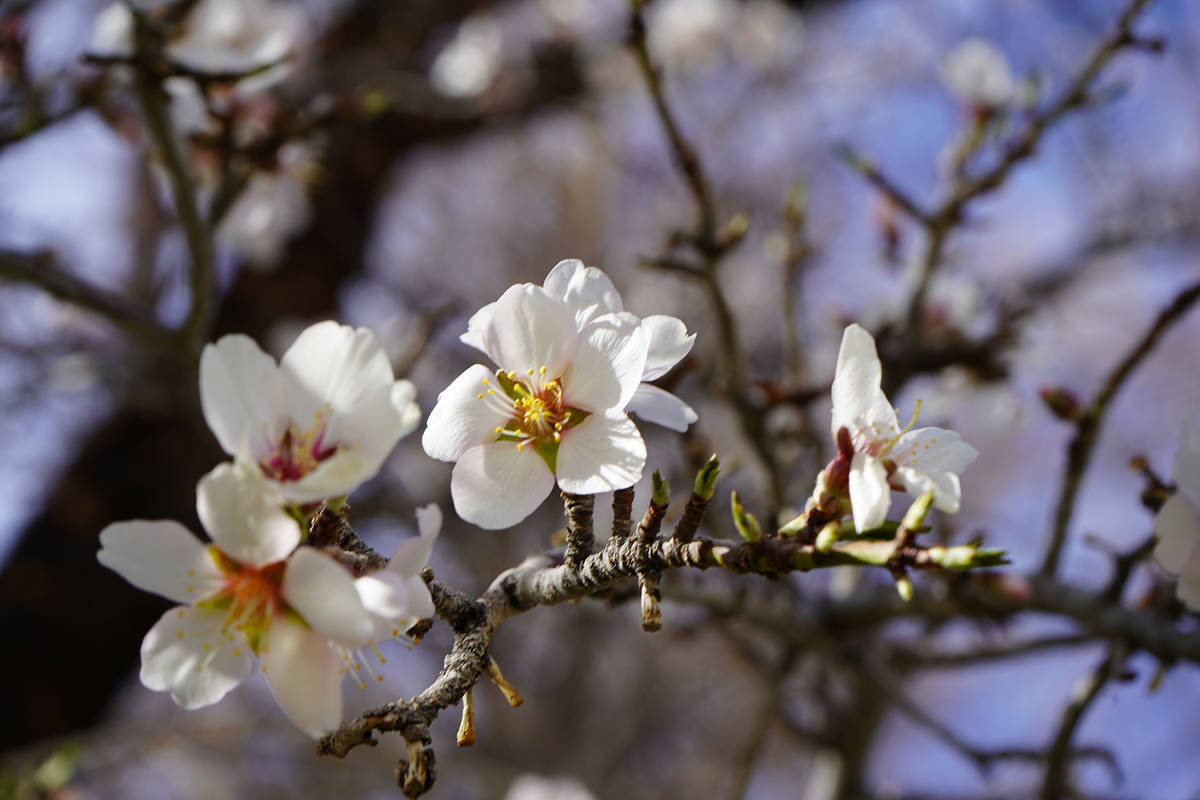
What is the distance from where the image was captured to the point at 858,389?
2.34 feet

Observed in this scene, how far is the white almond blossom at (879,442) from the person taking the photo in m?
0.67

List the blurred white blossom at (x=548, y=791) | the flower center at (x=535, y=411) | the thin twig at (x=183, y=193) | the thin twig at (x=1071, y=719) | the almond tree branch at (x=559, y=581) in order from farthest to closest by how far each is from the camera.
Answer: the blurred white blossom at (x=548, y=791) < the thin twig at (x=183, y=193) < the thin twig at (x=1071, y=719) < the flower center at (x=535, y=411) < the almond tree branch at (x=559, y=581)

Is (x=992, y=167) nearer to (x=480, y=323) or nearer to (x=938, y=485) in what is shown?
(x=938, y=485)

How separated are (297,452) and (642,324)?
0.30 metres

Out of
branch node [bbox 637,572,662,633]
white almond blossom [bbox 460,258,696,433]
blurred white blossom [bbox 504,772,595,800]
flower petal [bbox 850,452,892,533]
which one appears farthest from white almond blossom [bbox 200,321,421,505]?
blurred white blossom [bbox 504,772,595,800]

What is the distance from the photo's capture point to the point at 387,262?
5.34 m

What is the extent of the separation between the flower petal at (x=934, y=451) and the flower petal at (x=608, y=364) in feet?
0.78

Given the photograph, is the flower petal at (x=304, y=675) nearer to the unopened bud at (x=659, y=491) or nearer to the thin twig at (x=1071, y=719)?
the unopened bud at (x=659, y=491)

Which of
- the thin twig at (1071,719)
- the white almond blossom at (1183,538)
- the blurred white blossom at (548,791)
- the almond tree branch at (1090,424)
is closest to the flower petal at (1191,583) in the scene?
the white almond blossom at (1183,538)

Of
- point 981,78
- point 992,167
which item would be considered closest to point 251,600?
point 992,167

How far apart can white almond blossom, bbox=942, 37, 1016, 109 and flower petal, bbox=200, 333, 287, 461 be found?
1.82 meters

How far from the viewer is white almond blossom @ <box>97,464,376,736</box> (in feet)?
2.01

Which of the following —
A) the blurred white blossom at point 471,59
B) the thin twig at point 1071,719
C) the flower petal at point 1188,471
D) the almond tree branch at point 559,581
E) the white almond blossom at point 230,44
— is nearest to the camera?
the almond tree branch at point 559,581

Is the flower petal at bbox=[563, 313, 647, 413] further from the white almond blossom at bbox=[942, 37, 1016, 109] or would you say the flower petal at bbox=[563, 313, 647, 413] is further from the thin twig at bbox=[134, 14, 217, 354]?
the white almond blossom at bbox=[942, 37, 1016, 109]
